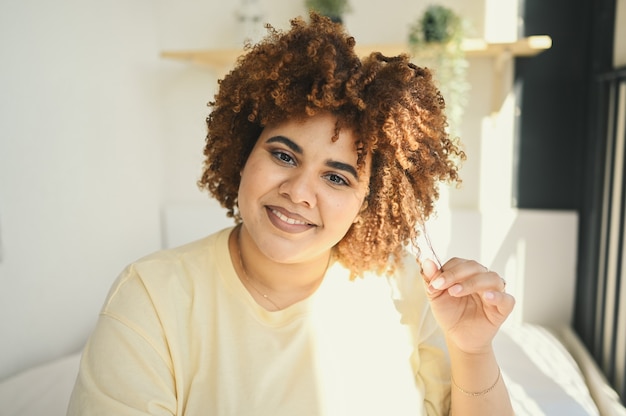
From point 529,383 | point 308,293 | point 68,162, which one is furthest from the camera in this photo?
point 68,162

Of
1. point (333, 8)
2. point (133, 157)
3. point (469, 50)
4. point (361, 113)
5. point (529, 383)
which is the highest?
point (333, 8)

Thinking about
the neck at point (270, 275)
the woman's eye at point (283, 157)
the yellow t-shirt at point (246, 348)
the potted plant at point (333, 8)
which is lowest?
the yellow t-shirt at point (246, 348)

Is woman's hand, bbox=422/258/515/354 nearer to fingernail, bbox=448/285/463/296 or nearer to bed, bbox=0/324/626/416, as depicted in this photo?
fingernail, bbox=448/285/463/296

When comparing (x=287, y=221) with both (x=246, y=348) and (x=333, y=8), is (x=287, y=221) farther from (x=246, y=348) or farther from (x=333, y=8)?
(x=333, y=8)

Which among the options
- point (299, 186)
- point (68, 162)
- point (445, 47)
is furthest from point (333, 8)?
point (299, 186)

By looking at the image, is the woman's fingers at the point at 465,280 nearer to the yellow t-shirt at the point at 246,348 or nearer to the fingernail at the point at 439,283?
the fingernail at the point at 439,283

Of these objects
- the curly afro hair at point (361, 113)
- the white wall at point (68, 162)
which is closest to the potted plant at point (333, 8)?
the white wall at point (68, 162)

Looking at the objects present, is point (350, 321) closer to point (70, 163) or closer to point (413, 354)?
point (413, 354)

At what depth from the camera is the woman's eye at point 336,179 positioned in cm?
116

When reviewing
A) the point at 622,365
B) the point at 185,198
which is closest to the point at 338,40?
the point at 622,365

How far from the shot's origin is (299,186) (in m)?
1.11

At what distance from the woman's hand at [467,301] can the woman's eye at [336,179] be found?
23 centimetres

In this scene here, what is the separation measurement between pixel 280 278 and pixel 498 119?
163cm

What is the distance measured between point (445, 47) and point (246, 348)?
5.26ft
